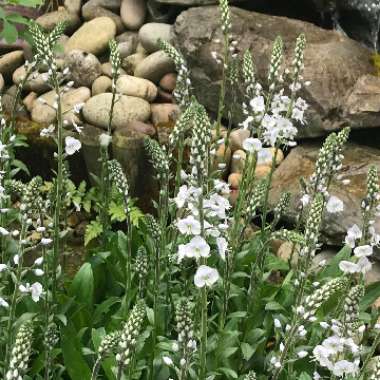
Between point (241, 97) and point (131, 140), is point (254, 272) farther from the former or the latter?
point (241, 97)

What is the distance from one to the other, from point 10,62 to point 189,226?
8.96 m

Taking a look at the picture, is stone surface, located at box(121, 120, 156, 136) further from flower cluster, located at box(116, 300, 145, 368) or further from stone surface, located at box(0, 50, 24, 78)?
flower cluster, located at box(116, 300, 145, 368)

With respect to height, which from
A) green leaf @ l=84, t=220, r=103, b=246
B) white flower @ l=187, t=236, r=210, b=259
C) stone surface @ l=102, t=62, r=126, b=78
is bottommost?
green leaf @ l=84, t=220, r=103, b=246

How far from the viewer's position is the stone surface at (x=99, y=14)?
12.4 meters

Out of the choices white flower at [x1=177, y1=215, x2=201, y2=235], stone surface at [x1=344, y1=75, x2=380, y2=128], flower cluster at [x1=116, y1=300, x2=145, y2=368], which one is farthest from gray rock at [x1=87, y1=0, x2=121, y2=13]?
flower cluster at [x1=116, y1=300, x2=145, y2=368]

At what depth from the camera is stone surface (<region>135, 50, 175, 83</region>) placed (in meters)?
11.3

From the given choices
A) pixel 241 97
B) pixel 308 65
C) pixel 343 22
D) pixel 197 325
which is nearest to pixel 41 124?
pixel 241 97

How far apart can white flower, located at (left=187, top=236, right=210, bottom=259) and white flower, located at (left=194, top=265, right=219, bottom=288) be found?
0.07 m

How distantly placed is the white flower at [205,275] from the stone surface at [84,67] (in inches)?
313

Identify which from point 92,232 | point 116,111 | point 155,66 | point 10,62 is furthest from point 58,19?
point 92,232

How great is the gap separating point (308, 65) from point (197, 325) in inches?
227

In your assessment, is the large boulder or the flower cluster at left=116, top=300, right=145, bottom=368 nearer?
the flower cluster at left=116, top=300, right=145, bottom=368

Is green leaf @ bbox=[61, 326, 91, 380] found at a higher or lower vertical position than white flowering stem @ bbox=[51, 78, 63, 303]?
lower

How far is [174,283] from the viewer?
6289 millimetres
